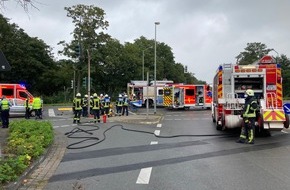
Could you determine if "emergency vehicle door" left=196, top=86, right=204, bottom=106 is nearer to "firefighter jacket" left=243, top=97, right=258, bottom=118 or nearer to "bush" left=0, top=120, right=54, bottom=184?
"firefighter jacket" left=243, top=97, right=258, bottom=118

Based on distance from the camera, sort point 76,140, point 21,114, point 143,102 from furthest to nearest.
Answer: point 143,102, point 21,114, point 76,140

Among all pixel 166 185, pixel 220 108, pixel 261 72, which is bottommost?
pixel 166 185

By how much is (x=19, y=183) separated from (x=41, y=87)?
6770cm

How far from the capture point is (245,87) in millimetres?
16578

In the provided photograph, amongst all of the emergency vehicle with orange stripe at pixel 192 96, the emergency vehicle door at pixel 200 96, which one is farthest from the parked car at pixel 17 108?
the emergency vehicle door at pixel 200 96

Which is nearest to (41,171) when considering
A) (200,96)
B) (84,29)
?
(200,96)

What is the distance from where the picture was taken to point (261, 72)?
1603cm

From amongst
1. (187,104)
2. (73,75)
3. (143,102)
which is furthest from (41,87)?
(187,104)

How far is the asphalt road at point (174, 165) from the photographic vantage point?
24.3ft

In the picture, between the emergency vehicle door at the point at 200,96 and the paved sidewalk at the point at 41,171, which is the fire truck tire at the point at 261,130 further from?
the emergency vehicle door at the point at 200,96

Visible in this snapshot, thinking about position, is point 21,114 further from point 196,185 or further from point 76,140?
point 196,185

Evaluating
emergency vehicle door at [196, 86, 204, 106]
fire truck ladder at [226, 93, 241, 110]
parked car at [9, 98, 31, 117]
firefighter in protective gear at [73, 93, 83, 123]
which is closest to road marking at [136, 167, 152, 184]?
fire truck ladder at [226, 93, 241, 110]

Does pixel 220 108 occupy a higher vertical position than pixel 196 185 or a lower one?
higher

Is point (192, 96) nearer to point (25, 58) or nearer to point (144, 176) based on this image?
point (144, 176)
